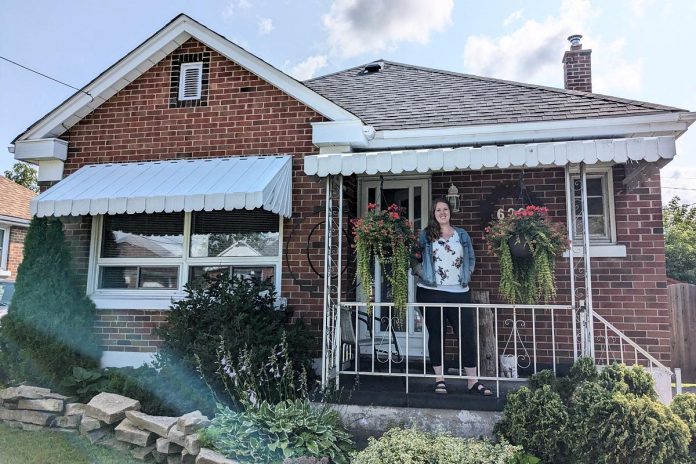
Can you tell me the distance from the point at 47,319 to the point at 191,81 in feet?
12.3

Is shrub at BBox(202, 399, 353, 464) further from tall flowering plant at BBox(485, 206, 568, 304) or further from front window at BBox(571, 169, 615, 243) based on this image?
front window at BBox(571, 169, 615, 243)

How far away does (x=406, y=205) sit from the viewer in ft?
22.6

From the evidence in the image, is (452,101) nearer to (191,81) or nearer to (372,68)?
(372,68)

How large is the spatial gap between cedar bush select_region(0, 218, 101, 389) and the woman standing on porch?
4.39m

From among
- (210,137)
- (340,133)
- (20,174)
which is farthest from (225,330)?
(20,174)

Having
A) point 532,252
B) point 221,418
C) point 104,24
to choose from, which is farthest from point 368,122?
point 104,24

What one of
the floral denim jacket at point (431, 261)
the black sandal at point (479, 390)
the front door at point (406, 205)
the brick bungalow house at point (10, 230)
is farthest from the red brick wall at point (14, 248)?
the black sandal at point (479, 390)

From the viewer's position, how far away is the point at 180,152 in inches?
266

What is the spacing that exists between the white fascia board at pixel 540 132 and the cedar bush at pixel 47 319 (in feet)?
14.7

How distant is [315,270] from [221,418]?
2277 millimetres

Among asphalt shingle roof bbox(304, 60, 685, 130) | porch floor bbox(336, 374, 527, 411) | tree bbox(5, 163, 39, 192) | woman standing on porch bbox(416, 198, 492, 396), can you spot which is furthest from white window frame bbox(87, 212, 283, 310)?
tree bbox(5, 163, 39, 192)

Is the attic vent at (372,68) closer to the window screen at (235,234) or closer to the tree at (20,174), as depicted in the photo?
the window screen at (235,234)

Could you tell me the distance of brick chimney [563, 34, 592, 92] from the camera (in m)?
8.06

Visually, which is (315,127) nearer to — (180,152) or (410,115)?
(410,115)
